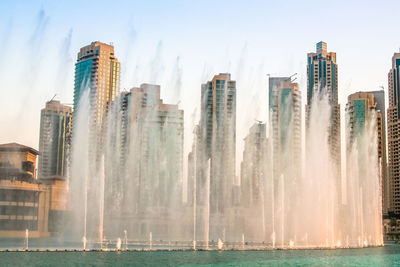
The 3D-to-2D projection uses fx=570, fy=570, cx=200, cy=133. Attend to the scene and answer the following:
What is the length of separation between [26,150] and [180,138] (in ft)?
146

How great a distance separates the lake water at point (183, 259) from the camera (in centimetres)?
4612

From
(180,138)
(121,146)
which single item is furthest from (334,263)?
(180,138)

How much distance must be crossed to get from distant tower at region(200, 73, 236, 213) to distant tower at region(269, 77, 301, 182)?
45.7ft

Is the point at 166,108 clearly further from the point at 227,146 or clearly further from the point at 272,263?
the point at 272,263

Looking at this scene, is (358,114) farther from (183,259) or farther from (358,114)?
(183,259)

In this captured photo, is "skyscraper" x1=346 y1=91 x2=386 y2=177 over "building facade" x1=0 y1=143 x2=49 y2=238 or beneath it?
over

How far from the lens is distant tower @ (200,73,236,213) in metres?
138

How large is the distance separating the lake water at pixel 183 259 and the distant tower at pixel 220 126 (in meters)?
75.5

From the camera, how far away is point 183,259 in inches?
2028

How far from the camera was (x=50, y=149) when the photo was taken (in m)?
188

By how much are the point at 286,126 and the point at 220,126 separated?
20779 mm

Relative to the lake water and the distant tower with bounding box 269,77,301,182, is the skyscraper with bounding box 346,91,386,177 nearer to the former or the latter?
the distant tower with bounding box 269,77,301,182

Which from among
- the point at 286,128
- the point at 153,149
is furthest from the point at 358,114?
the point at 153,149

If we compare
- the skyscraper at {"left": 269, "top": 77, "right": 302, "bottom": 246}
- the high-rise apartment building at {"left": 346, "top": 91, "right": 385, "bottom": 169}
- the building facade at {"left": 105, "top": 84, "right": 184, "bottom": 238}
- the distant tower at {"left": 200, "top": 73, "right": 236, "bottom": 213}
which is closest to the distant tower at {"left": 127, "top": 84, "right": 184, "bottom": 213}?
the building facade at {"left": 105, "top": 84, "right": 184, "bottom": 238}
